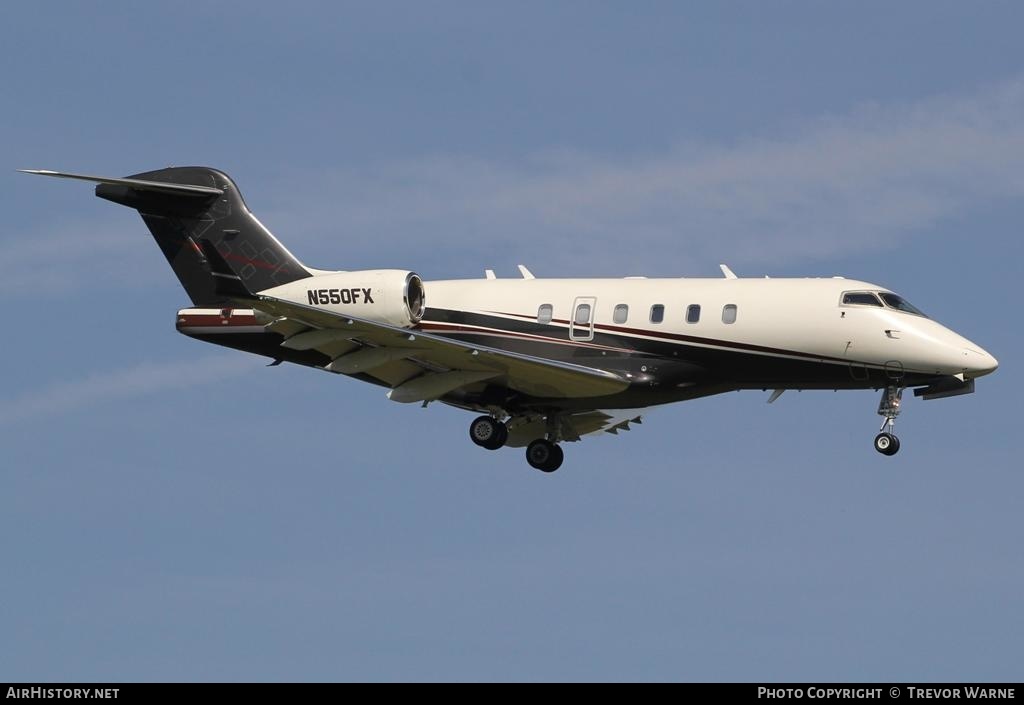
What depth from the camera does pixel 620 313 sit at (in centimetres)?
3209

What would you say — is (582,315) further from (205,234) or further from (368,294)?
(205,234)

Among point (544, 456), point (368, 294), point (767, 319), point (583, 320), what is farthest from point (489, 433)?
point (767, 319)

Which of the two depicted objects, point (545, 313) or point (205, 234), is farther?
point (205, 234)

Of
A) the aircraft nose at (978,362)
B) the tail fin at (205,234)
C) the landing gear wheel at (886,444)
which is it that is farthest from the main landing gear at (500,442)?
the aircraft nose at (978,362)

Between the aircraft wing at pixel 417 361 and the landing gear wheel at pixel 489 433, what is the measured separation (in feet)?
2.59

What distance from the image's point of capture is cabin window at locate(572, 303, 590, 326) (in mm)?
32312

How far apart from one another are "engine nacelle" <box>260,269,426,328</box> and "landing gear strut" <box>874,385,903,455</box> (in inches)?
333

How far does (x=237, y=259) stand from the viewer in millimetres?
34625

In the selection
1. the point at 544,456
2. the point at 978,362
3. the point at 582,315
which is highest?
the point at 582,315

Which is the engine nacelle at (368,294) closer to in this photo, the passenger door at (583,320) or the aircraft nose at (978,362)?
the passenger door at (583,320)

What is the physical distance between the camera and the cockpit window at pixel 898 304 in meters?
31.0

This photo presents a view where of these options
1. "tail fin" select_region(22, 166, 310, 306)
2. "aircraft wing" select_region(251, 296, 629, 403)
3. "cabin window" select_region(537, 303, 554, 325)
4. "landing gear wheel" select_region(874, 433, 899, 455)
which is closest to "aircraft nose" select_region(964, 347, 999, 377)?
"landing gear wheel" select_region(874, 433, 899, 455)

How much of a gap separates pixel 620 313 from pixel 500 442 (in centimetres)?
326

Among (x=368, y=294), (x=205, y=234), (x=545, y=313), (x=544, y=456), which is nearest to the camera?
(x=368, y=294)
